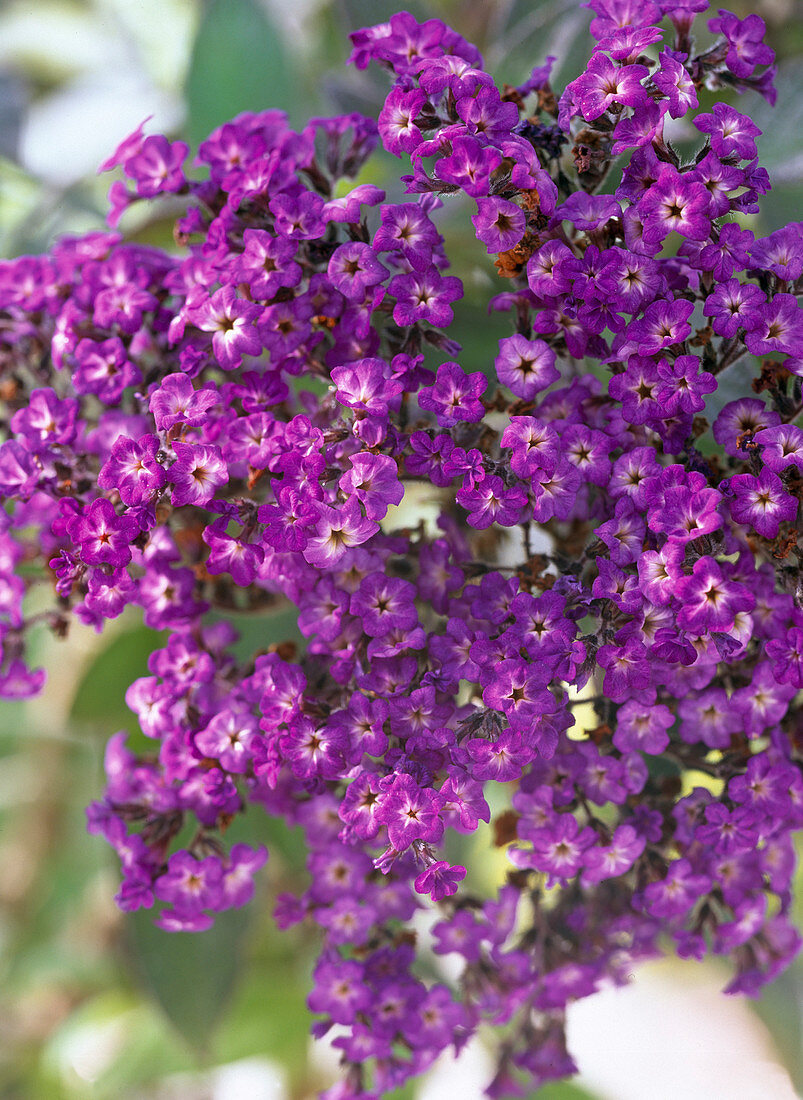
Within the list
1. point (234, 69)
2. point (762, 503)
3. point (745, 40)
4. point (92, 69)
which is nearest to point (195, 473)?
point (762, 503)

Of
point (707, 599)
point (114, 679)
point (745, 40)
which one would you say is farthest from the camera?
point (114, 679)

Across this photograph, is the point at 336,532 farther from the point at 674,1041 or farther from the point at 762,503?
the point at 674,1041

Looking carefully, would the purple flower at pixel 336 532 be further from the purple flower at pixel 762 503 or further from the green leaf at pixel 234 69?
the green leaf at pixel 234 69

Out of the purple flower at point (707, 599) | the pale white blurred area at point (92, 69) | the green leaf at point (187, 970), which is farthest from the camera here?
the pale white blurred area at point (92, 69)

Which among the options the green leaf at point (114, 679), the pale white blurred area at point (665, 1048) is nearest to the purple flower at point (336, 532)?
the green leaf at point (114, 679)

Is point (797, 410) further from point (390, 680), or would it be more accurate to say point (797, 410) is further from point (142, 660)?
point (142, 660)

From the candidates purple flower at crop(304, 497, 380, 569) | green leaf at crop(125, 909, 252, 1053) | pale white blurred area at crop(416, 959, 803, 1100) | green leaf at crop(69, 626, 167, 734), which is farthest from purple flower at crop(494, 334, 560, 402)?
pale white blurred area at crop(416, 959, 803, 1100)
